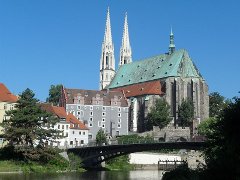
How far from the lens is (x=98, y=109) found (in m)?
120

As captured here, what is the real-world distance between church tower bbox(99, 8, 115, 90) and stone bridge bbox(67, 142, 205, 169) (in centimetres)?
8446

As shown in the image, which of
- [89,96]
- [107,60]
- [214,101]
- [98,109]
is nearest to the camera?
[98,109]

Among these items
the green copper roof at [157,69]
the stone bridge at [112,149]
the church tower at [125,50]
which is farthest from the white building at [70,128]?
the church tower at [125,50]

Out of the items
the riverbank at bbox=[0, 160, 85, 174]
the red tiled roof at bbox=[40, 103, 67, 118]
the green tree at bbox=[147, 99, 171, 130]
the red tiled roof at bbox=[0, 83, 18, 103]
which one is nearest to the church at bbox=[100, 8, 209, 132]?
the green tree at bbox=[147, 99, 171, 130]

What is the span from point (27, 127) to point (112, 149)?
43.8ft

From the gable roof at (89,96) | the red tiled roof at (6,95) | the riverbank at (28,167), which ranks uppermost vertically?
the gable roof at (89,96)

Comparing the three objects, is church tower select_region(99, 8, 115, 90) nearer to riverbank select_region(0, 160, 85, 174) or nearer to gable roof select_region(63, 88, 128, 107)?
gable roof select_region(63, 88, 128, 107)

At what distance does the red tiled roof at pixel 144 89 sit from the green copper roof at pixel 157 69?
97.7 inches

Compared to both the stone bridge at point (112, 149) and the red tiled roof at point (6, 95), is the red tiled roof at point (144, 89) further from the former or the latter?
the stone bridge at point (112, 149)

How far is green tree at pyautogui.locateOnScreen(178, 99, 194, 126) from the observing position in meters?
117

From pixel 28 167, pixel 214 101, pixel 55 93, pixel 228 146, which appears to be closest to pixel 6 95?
pixel 28 167

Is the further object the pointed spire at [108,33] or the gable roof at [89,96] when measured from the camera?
the pointed spire at [108,33]

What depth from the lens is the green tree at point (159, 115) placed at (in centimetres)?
11516

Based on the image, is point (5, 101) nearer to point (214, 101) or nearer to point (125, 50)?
point (214, 101)
